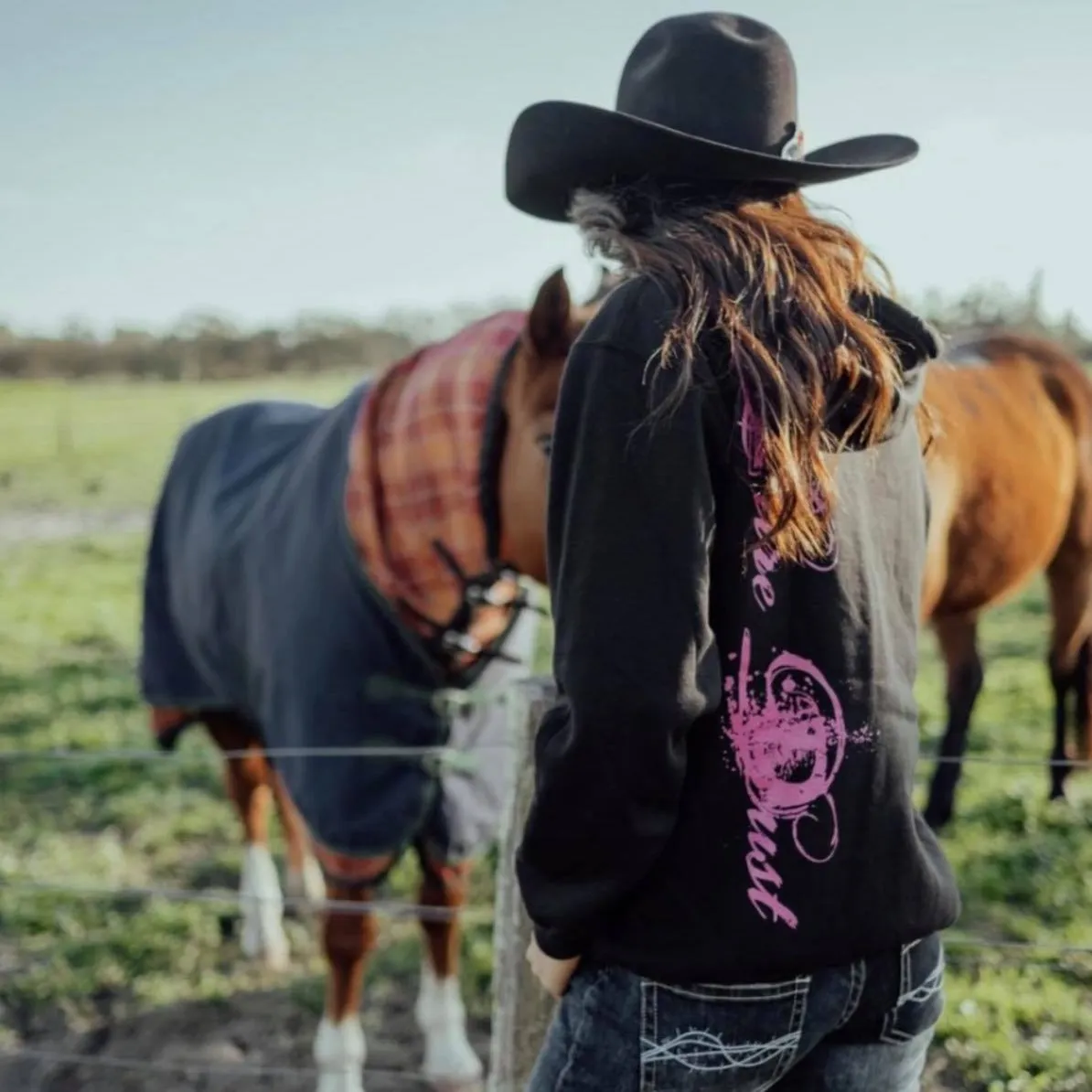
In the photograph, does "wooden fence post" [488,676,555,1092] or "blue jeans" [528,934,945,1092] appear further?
"wooden fence post" [488,676,555,1092]

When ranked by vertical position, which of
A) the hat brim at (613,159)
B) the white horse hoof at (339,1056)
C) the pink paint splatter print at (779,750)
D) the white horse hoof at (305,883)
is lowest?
the white horse hoof at (305,883)

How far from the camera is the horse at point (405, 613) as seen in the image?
7.37ft

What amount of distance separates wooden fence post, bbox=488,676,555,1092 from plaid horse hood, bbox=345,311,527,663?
28.3 inches

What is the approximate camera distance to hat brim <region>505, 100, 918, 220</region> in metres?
1.08

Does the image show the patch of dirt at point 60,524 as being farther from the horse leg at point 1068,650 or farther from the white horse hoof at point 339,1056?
the white horse hoof at point 339,1056

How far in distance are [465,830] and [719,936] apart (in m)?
1.69

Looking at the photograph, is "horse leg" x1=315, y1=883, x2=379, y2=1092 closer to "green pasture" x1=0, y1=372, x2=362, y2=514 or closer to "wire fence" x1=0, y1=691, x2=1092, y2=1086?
"wire fence" x1=0, y1=691, x2=1092, y2=1086

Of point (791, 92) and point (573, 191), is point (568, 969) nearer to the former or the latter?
point (573, 191)

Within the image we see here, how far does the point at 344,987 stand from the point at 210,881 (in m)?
1.37

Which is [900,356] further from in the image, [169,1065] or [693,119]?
[169,1065]

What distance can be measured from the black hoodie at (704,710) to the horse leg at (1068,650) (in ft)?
13.7

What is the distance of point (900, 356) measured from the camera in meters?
1.12

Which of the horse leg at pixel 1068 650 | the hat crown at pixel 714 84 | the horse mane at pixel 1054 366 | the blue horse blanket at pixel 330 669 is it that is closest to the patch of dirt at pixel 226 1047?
the blue horse blanket at pixel 330 669

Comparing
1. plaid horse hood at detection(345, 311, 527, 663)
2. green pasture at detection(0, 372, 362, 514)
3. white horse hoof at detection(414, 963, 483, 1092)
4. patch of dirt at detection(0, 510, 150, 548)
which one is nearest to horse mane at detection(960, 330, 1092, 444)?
plaid horse hood at detection(345, 311, 527, 663)
